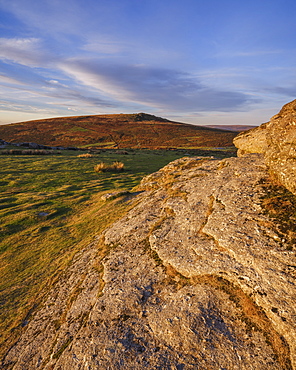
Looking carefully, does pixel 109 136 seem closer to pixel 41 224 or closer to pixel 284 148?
pixel 41 224

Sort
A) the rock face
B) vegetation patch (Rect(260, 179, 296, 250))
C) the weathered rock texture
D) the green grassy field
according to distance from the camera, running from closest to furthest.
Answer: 1. the weathered rock texture
2. vegetation patch (Rect(260, 179, 296, 250))
3. the rock face
4. the green grassy field

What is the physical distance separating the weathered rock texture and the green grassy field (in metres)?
0.84

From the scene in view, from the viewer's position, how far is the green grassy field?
606 centimetres

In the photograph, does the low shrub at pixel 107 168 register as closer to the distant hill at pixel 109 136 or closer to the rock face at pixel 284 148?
the rock face at pixel 284 148

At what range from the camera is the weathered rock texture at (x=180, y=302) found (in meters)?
3.28

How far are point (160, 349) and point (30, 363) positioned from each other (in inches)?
105

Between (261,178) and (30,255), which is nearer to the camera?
(261,178)

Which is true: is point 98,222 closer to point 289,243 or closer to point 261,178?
point 261,178

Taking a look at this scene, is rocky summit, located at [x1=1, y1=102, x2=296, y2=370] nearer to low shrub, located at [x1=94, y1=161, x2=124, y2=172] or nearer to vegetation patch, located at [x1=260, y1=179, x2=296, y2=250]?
vegetation patch, located at [x1=260, y1=179, x2=296, y2=250]

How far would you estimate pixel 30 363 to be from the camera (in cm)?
405

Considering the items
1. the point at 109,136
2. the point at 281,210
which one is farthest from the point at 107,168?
the point at 109,136

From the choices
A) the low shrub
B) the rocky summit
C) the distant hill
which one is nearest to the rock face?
the rocky summit

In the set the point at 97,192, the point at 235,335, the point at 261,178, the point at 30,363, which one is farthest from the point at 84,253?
the point at 97,192

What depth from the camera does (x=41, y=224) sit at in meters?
10.4
